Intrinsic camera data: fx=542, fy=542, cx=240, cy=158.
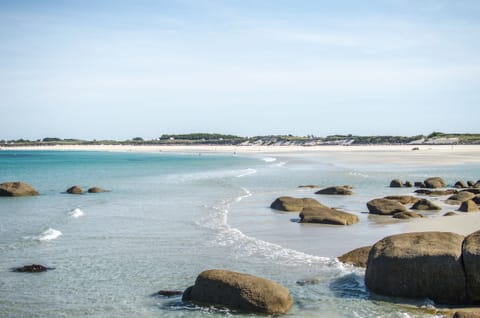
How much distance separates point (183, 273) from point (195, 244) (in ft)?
11.2

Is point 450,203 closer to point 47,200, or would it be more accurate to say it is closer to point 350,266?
point 350,266

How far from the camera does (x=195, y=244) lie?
→ 53.2 feet

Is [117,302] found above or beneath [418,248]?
beneath

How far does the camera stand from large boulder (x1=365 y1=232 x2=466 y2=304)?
9906mm

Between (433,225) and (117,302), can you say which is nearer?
(117,302)

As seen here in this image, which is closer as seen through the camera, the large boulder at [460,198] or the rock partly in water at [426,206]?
the rock partly in water at [426,206]

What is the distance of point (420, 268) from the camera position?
33.2 feet

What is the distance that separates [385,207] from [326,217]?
3.36 m

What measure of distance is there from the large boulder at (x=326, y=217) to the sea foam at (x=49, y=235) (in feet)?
27.8

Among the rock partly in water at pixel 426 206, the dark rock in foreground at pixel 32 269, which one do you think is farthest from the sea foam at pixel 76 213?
the rock partly in water at pixel 426 206

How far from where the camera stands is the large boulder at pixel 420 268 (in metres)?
9.91

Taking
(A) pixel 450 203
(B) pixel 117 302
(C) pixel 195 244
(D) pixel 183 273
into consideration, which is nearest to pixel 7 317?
(B) pixel 117 302

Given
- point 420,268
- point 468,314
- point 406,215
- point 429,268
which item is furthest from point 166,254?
point 406,215

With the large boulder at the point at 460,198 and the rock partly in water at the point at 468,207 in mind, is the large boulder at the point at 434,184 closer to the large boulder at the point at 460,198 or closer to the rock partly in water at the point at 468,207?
the large boulder at the point at 460,198
